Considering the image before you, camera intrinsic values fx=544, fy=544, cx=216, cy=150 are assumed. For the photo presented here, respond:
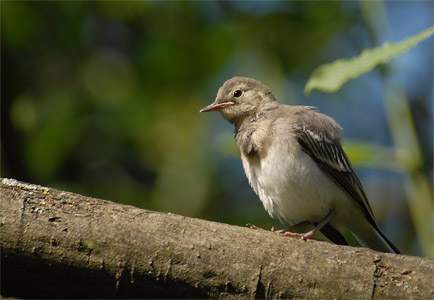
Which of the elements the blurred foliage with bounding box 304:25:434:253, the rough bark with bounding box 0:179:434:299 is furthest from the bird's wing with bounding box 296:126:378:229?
the rough bark with bounding box 0:179:434:299

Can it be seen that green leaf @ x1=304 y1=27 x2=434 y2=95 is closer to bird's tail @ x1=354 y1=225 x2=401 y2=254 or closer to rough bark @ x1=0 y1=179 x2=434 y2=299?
rough bark @ x1=0 y1=179 x2=434 y2=299

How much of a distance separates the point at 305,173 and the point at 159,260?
98.2 inches

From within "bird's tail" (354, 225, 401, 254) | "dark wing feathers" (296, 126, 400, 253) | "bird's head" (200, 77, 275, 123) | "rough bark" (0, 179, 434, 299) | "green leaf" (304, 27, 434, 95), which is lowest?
"rough bark" (0, 179, 434, 299)

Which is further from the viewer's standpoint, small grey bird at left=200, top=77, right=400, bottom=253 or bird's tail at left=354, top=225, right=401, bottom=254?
bird's tail at left=354, top=225, right=401, bottom=254

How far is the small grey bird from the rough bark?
1676 millimetres

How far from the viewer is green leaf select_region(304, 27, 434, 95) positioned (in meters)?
3.12

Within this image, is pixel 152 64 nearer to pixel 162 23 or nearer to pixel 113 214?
pixel 162 23

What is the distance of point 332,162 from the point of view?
6.07m

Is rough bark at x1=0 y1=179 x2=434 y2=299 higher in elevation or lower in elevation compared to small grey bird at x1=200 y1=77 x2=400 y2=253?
lower

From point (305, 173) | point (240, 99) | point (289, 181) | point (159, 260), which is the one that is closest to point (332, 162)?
point (305, 173)

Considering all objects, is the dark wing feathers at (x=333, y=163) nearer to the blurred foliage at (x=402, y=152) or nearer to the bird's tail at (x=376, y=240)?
the bird's tail at (x=376, y=240)

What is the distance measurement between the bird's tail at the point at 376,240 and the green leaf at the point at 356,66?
3.02 meters

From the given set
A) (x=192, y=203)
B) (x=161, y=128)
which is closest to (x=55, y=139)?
(x=161, y=128)

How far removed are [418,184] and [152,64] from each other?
481 cm
